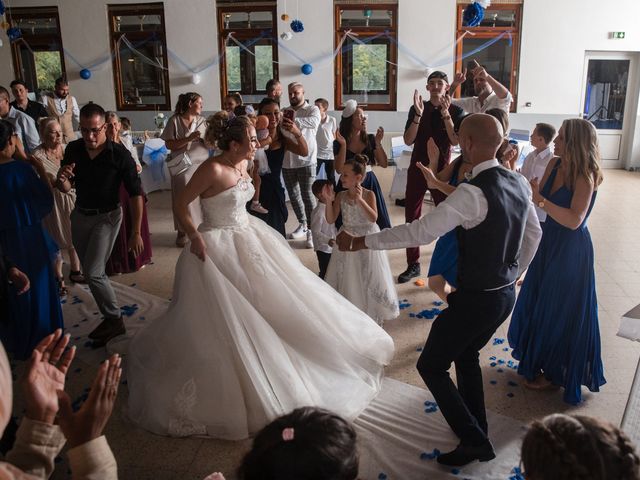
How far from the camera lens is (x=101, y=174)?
364 centimetres

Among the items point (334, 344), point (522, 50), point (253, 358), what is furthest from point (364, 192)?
point (522, 50)

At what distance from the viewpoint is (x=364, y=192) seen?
3.94m

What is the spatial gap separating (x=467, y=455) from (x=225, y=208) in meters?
1.77

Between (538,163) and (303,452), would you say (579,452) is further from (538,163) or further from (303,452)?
(538,163)

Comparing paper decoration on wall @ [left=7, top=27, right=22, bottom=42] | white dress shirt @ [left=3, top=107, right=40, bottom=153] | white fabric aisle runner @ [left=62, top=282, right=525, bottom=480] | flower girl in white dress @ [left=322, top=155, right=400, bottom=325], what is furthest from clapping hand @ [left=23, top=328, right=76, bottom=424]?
paper decoration on wall @ [left=7, top=27, right=22, bottom=42]

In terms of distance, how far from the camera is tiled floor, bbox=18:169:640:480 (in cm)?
268

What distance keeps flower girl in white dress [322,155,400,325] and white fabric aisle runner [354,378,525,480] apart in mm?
801

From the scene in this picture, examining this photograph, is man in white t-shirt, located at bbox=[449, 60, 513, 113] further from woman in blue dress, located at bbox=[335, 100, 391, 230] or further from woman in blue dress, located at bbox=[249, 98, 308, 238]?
woman in blue dress, located at bbox=[249, 98, 308, 238]

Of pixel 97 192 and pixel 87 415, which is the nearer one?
pixel 87 415

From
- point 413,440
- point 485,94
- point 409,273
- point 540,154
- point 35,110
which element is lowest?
point 413,440

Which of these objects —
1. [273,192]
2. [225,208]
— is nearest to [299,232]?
[273,192]

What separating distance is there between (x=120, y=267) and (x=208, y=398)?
108 inches

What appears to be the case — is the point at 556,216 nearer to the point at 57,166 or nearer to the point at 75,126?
the point at 57,166

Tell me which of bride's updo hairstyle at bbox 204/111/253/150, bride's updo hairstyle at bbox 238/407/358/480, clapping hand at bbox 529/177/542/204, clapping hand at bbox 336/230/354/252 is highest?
A: bride's updo hairstyle at bbox 204/111/253/150
